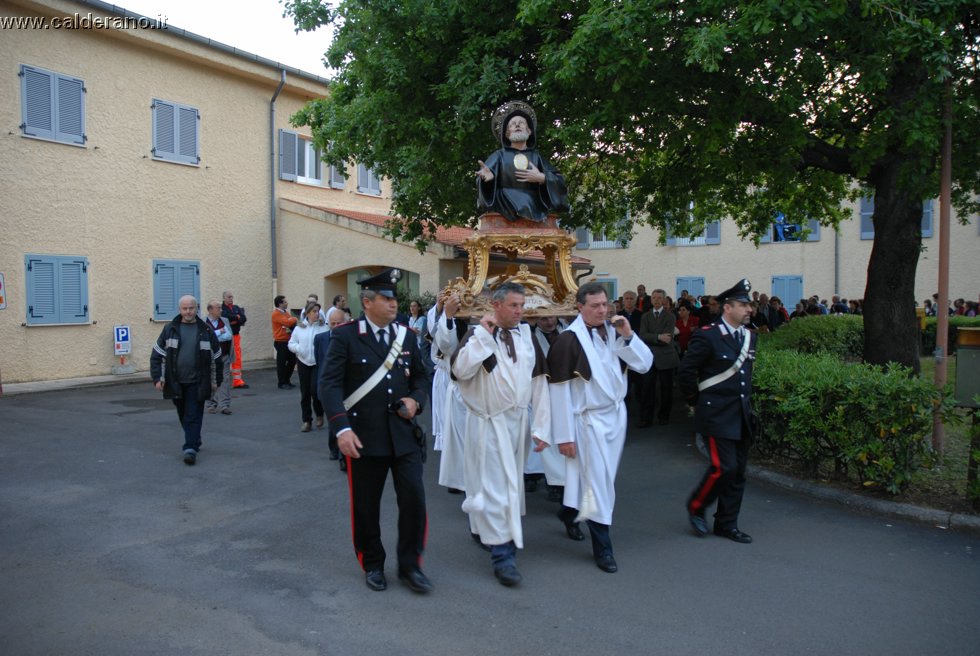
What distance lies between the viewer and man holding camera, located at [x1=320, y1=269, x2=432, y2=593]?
4.48 m

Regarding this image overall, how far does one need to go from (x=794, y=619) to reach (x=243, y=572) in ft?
11.0


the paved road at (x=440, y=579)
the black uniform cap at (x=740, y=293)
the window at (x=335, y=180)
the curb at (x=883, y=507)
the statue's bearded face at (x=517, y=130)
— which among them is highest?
the window at (x=335, y=180)

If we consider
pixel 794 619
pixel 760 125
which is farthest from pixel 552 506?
pixel 760 125

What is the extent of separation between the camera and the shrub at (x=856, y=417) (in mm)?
5969

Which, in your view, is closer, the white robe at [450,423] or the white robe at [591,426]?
the white robe at [591,426]

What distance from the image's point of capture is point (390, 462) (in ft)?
15.1

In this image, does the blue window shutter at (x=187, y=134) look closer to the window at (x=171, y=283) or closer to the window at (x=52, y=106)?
the window at (x=52, y=106)

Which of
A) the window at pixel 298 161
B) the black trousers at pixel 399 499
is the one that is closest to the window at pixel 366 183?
the window at pixel 298 161

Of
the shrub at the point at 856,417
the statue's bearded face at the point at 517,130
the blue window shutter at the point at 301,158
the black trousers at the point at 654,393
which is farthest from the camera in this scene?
the blue window shutter at the point at 301,158

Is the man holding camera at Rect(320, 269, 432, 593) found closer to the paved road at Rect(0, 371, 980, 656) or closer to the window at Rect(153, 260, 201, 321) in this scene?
the paved road at Rect(0, 371, 980, 656)

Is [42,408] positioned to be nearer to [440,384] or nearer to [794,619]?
[440,384]

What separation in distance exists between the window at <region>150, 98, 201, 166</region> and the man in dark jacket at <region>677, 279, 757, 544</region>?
47.2 feet

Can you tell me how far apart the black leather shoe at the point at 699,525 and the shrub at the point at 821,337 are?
4459 mm

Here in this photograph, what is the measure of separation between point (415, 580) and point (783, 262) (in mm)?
23628
